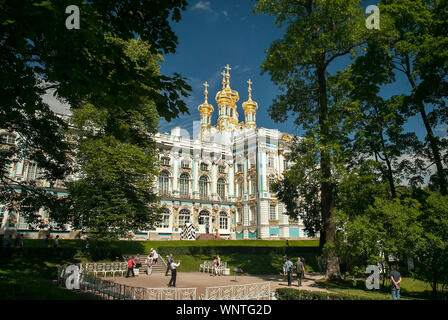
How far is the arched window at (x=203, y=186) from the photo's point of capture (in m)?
45.6

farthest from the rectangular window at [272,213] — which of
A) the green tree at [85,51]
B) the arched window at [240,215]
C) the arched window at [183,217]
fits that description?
the green tree at [85,51]

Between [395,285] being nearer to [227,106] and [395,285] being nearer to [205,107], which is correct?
[227,106]

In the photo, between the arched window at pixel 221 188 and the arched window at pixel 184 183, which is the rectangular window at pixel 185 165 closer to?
the arched window at pixel 184 183

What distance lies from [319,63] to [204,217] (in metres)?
31.8

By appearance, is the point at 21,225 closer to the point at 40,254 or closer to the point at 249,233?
the point at 40,254

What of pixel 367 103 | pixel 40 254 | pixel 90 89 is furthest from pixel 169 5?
pixel 40 254

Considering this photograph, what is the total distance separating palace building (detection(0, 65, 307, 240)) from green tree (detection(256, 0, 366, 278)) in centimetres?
2224

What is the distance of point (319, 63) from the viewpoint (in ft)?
54.4

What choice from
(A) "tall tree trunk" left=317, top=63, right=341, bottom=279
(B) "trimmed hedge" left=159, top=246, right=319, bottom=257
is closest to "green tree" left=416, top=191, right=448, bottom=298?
(A) "tall tree trunk" left=317, top=63, right=341, bottom=279

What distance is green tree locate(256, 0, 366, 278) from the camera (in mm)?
14656

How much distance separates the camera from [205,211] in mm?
44750

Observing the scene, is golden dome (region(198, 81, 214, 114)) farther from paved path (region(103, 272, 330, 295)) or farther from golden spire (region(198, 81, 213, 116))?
paved path (region(103, 272, 330, 295))
